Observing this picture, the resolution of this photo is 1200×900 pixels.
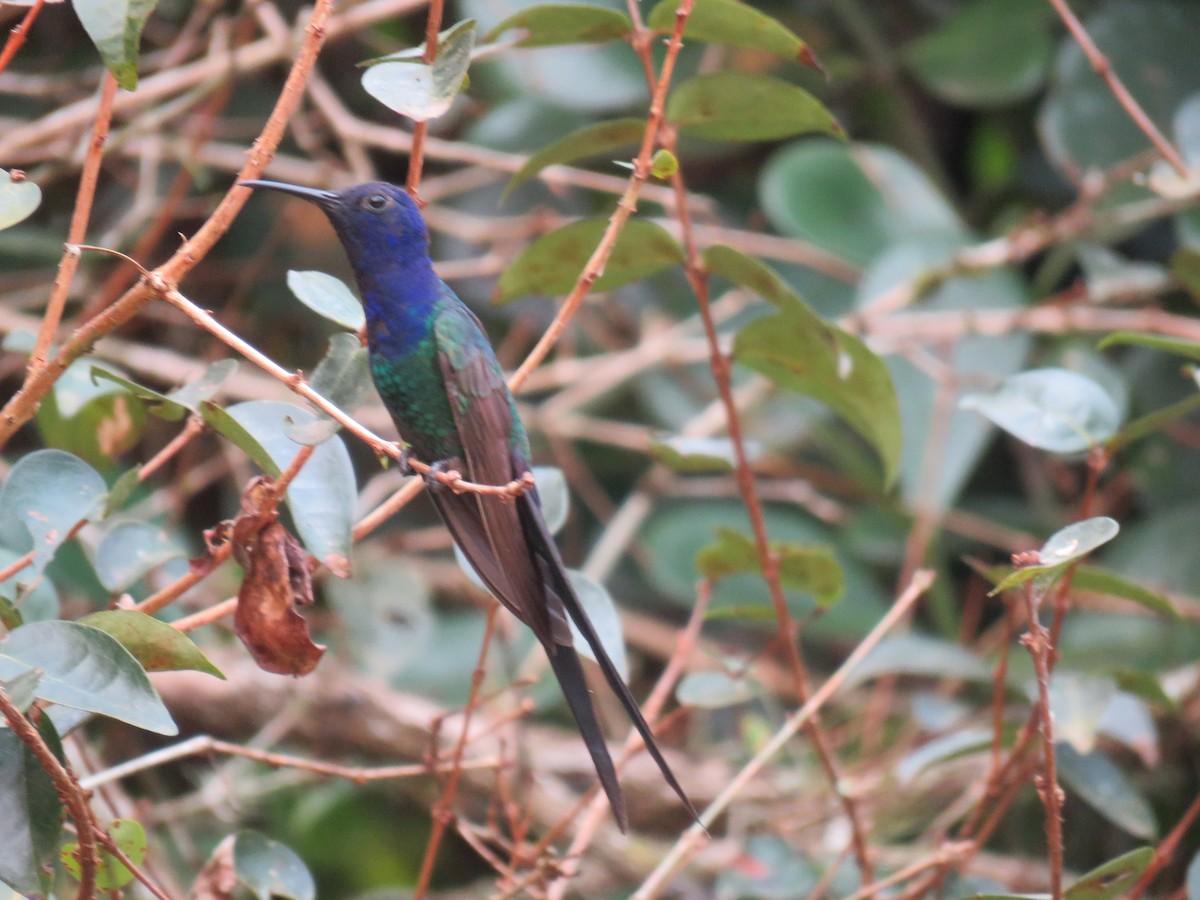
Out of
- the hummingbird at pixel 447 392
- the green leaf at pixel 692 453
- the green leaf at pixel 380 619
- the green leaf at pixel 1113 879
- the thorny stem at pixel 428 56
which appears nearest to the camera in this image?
the thorny stem at pixel 428 56

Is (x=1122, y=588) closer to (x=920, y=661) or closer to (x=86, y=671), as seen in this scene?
(x=920, y=661)

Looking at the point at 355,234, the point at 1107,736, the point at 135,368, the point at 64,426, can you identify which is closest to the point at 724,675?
the point at 355,234

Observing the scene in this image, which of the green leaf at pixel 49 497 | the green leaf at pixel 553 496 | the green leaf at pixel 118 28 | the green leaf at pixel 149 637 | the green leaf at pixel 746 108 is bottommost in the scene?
the green leaf at pixel 553 496

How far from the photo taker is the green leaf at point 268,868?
1.24 meters

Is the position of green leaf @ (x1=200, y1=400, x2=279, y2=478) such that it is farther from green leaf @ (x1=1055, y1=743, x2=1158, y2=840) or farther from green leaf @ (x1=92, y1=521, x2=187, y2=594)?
green leaf @ (x1=1055, y1=743, x2=1158, y2=840)

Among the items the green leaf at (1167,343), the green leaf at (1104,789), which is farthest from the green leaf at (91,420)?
the green leaf at (1104,789)

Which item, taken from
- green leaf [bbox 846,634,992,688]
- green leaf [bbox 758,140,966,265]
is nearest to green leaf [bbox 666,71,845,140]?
green leaf [bbox 846,634,992,688]

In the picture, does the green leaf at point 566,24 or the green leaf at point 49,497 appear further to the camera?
the green leaf at point 566,24

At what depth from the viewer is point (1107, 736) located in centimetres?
233

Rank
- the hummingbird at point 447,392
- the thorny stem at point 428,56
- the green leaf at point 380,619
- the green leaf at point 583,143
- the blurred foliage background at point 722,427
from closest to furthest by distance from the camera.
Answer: the thorny stem at point 428,56 < the hummingbird at point 447,392 < the green leaf at point 583,143 < the blurred foliage background at point 722,427 < the green leaf at point 380,619

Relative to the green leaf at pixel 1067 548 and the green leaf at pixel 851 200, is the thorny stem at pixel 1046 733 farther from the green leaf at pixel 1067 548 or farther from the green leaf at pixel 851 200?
the green leaf at pixel 851 200

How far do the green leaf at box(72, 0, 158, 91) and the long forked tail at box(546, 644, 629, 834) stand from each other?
2.27ft

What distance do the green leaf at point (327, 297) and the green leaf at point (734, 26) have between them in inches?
17.8

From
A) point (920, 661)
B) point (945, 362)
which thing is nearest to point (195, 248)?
point (920, 661)
